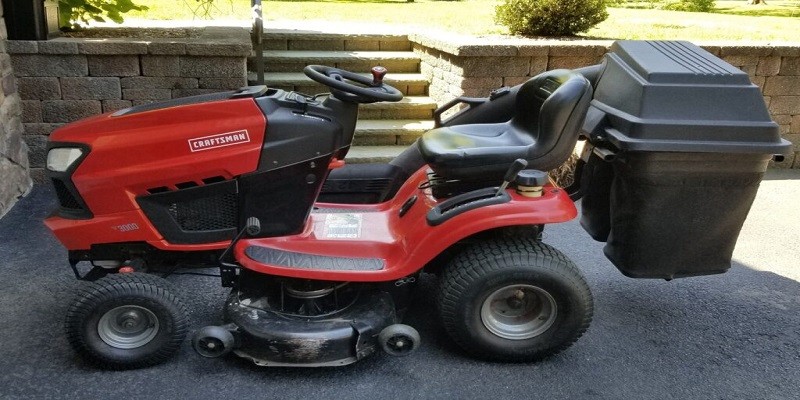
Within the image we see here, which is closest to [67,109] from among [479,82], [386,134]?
[386,134]

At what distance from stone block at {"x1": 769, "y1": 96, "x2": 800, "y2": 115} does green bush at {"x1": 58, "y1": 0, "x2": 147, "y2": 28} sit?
5.03 metres

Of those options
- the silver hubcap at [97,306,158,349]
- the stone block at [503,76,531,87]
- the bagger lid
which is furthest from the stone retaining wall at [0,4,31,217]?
the bagger lid

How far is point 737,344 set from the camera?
286 cm

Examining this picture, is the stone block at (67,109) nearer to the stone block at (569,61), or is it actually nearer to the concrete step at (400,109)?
the concrete step at (400,109)

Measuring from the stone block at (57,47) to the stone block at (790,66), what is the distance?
210 inches

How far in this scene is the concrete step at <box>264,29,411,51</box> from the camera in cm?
575

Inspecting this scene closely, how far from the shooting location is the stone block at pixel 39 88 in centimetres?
439

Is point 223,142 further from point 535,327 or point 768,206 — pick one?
point 768,206

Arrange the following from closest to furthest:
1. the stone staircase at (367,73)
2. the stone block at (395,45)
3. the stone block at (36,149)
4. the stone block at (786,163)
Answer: the stone block at (36,149) < the stone staircase at (367,73) < the stone block at (786,163) < the stone block at (395,45)

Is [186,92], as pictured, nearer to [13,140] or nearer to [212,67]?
[212,67]

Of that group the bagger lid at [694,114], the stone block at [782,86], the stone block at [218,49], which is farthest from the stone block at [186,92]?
the stone block at [782,86]

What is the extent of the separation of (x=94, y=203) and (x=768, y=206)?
4342mm

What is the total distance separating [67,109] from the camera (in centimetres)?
446

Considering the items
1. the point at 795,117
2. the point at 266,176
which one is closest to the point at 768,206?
the point at 795,117
